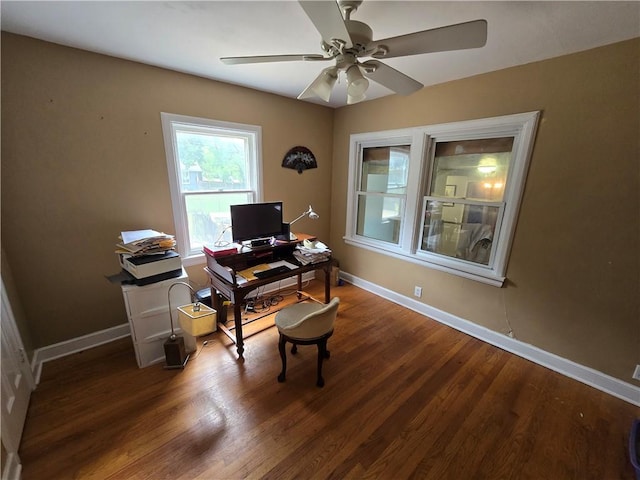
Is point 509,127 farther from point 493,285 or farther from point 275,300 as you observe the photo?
point 275,300

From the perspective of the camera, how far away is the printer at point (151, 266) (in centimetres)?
187

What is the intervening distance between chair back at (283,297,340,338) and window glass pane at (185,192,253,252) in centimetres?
132

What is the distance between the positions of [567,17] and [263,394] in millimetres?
2900

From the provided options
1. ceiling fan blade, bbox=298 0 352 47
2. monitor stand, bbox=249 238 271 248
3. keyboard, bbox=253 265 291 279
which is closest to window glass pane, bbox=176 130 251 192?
monitor stand, bbox=249 238 271 248

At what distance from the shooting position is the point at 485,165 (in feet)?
7.61

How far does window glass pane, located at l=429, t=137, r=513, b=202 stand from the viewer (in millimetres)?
2229

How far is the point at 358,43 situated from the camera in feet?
3.90

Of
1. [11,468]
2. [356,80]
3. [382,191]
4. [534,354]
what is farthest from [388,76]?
[11,468]

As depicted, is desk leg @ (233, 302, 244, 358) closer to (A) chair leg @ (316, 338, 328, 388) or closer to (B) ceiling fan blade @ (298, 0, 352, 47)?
(A) chair leg @ (316, 338, 328, 388)

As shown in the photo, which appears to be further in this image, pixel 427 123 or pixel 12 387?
pixel 427 123

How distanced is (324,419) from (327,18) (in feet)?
6.86

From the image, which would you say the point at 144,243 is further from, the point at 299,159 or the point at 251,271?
the point at 299,159

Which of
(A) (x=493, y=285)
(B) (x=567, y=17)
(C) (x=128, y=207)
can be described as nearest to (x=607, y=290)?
(A) (x=493, y=285)

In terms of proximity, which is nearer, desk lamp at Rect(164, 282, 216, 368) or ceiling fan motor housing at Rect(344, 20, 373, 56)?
ceiling fan motor housing at Rect(344, 20, 373, 56)
